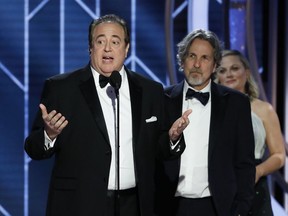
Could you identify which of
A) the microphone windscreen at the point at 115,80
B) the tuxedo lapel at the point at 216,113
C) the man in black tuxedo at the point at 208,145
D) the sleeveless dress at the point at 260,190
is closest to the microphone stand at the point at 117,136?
the microphone windscreen at the point at 115,80

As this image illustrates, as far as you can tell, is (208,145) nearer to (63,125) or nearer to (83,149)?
(83,149)

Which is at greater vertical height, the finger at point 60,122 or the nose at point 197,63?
the nose at point 197,63

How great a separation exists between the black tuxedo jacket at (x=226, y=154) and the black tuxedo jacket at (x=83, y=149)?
0.33m

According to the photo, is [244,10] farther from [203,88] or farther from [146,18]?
[203,88]

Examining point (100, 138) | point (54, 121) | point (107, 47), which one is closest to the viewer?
point (54, 121)

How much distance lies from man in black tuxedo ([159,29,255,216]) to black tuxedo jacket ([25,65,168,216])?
1.00ft

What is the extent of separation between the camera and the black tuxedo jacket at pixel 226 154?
3.16m

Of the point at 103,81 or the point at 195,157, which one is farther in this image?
the point at 195,157

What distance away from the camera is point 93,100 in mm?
2840

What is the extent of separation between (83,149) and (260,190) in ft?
4.53

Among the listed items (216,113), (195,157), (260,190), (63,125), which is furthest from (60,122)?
(260,190)

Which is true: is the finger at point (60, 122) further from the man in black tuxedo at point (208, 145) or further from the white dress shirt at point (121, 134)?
the man in black tuxedo at point (208, 145)

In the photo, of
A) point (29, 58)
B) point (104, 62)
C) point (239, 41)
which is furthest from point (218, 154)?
point (29, 58)

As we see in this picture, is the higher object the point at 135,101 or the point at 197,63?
the point at 197,63
